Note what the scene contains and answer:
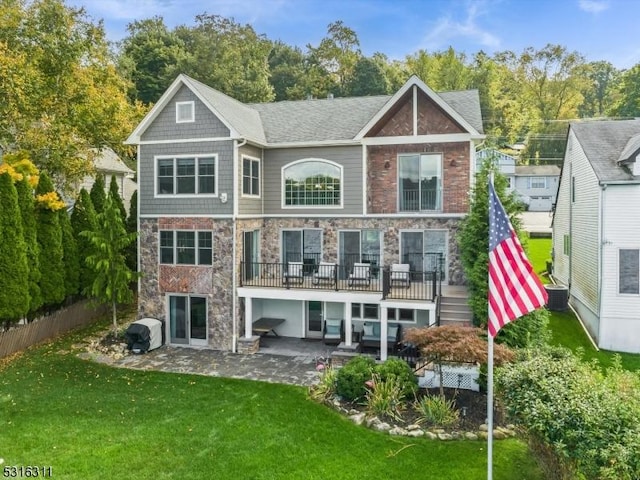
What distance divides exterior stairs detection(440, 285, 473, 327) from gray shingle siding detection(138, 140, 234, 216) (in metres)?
7.72

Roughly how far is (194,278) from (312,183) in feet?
18.3

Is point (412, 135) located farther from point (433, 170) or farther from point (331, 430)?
point (331, 430)

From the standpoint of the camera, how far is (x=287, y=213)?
57.3ft

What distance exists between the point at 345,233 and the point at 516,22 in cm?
1388

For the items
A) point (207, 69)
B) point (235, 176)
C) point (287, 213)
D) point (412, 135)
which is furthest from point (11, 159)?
point (207, 69)

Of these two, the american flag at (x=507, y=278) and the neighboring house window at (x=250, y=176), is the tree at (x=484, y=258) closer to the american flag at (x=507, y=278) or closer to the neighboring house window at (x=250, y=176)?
the american flag at (x=507, y=278)

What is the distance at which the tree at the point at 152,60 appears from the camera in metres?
38.8

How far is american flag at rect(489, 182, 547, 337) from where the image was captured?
6898mm

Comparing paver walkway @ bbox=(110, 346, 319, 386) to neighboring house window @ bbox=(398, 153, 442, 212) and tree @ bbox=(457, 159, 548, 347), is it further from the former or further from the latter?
neighboring house window @ bbox=(398, 153, 442, 212)

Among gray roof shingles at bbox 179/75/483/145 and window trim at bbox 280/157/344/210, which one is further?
window trim at bbox 280/157/344/210

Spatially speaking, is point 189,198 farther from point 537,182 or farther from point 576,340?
point 537,182

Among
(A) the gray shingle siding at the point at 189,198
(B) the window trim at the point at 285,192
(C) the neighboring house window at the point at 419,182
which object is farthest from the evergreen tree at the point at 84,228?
(C) the neighboring house window at the point at 419,182

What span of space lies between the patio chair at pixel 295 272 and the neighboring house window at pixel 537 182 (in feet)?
131

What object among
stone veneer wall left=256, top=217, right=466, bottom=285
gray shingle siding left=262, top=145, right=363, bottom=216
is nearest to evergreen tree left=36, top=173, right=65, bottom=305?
stone veneer wall left=256, top=217, right=466, bottom=285
